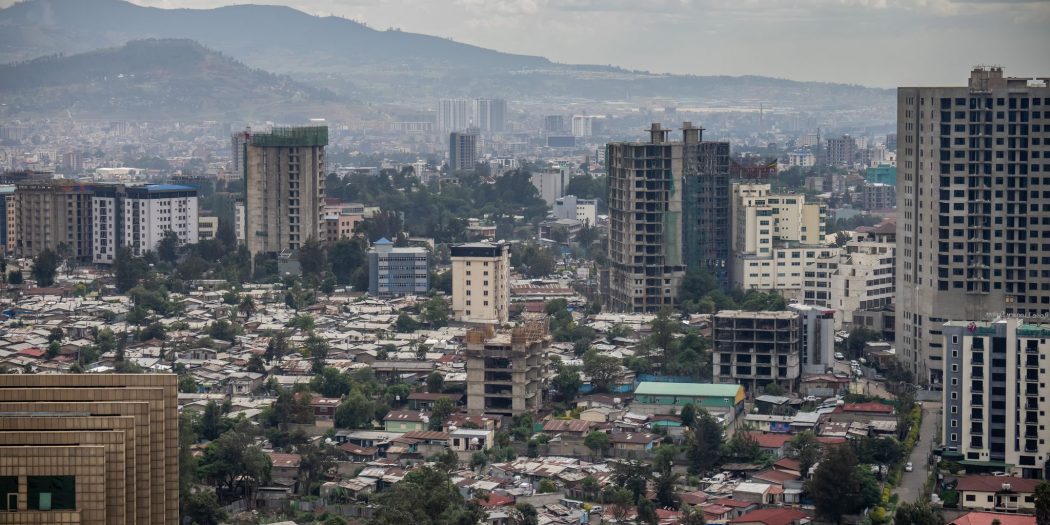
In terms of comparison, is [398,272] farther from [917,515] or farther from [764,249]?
[917,515]

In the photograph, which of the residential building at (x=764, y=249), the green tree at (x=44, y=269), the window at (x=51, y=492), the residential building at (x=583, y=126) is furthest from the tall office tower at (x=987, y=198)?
the residential building at (x=583, y=126)

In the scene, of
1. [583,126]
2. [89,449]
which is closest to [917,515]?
[89,449]

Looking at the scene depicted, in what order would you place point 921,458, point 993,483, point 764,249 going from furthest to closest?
point 764,249
point 921,458
point 993,483

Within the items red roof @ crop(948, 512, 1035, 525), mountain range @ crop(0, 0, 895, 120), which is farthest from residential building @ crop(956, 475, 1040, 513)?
mountain range @ crop(0, 0, 895, 120)

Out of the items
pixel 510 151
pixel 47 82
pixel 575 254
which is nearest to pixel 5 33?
pixel 47 82

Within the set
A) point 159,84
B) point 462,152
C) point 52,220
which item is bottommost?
point 52,220

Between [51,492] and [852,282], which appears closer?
[51,492]

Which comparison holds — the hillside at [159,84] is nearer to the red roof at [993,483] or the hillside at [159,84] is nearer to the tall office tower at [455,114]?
the tall office tower at [455,114]
